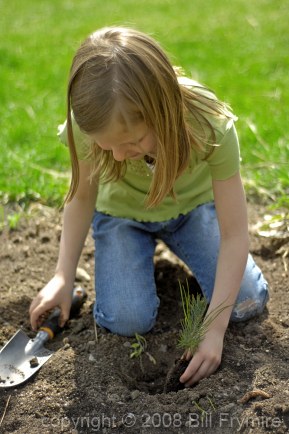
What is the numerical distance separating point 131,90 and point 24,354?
3.66 feet

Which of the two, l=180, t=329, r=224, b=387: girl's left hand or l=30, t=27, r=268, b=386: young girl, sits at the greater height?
l=30, t=27, r=268, b=386: young girl

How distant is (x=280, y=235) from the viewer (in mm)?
3369

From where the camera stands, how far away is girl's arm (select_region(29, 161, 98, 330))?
2797 mm

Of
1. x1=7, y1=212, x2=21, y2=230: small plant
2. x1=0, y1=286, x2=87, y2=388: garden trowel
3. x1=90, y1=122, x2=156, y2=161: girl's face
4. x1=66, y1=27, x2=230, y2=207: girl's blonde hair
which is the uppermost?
x1=66, y1=27, x2=230, y2=207: girl's blonde hair

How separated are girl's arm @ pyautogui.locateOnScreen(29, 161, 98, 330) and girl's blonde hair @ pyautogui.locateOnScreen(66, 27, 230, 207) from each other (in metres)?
0.51

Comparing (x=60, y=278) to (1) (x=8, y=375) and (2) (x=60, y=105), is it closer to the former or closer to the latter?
(1) (x=8, y=375)

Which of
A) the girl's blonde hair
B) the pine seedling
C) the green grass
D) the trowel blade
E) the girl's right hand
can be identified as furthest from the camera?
the green grass

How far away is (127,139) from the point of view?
2.30 m

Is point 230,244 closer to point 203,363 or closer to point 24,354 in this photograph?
point 203,363

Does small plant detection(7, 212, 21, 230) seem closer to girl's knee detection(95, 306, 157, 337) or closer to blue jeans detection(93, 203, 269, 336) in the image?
blue jeans detection(93, 203, 269, 336)

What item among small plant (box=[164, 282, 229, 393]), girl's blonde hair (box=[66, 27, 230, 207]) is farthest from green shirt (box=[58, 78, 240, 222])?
small plant (box=[164, 282, 229, 393])

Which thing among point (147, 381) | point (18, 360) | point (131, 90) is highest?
point (131, 90)

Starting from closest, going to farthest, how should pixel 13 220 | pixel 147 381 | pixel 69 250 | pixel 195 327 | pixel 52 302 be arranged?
pixel 195 327 < pixel 147 381 < pixel 52 302 < pixel 69 250 < pixel 13 220

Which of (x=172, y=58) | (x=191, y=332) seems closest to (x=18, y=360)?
(x=191, y=332)
